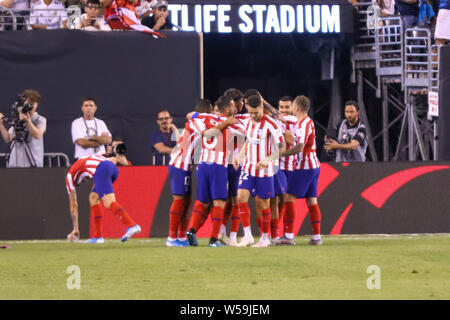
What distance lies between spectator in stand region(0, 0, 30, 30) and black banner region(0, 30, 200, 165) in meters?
0.52

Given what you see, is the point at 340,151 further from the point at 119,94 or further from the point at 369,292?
the point at 369,292

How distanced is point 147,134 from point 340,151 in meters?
3.63

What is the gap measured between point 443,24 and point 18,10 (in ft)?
28.4

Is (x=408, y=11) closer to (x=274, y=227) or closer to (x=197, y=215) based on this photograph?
(x=274, y=227)

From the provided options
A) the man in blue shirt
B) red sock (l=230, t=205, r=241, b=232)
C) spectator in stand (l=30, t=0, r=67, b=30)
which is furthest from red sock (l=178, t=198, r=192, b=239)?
spectator in stand (l=30, t=0, r=67, b=30)

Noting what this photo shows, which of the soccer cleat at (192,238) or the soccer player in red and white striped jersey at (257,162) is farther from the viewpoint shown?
the soccer cleat at (192,238)

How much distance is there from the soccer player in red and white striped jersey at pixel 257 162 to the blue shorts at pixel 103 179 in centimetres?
204

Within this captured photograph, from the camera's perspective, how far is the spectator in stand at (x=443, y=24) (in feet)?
71.1

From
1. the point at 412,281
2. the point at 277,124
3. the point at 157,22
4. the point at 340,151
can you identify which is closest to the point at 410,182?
the point at 340,151

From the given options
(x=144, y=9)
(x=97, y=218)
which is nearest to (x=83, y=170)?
(x=97, y=218)

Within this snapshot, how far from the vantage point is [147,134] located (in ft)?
64.7

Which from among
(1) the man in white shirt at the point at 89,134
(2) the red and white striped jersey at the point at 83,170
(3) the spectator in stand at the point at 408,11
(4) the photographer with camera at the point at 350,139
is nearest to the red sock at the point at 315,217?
(2) the red and white striped jersey at the point at 83,170

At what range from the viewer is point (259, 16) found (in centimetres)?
2292

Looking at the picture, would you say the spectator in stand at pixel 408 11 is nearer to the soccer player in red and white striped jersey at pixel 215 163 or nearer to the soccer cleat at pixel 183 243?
the soccer player in red and white striped jersey at pixel 215 163
